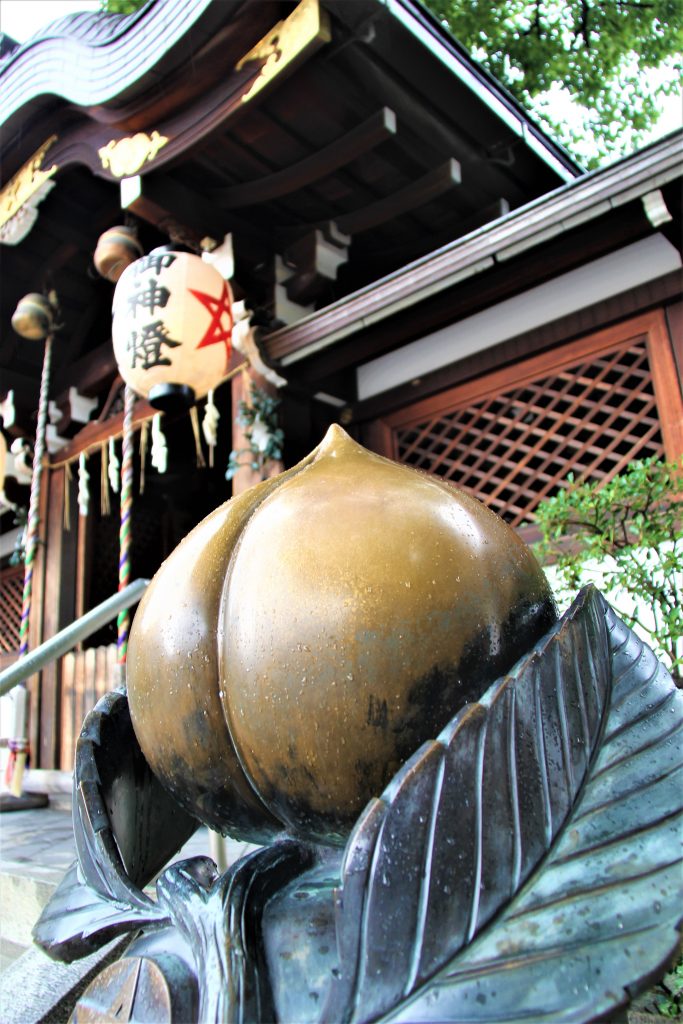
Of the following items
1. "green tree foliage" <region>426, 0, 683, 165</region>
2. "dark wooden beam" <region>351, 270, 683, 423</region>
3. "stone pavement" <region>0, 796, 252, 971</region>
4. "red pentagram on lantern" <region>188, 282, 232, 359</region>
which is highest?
"green tree foliage" <region>426, 0, 683, 165</region>

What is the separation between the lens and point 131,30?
3697mm

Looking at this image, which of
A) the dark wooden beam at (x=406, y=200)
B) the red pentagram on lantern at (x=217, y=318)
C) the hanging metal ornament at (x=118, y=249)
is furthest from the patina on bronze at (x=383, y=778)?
the hanging metal ornament at (x=118, y=249)

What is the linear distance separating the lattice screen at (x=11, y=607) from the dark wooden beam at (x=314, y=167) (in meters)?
4.83

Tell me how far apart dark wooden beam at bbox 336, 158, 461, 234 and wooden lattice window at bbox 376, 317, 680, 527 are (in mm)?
1064

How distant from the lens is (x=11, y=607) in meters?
7.57

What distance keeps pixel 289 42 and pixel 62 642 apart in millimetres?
2676

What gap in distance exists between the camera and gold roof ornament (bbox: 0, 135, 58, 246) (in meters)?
4.51

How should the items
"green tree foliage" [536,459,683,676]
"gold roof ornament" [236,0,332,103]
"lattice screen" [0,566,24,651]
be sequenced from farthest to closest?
"lattice screen" [0,566,24,651], "gold roof ornament" [236,0,332,103], "green tree foliage" [536,459,683,676]

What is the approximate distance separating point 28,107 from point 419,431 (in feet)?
9.97

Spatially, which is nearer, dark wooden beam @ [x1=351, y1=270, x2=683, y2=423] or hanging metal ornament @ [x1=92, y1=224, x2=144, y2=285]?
dark wooden beam @ [x1=351, y1=270, x2=683, y2=423]

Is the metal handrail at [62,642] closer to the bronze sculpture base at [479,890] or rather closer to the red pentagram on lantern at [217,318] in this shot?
the red pentagram on lantern at [217,318]

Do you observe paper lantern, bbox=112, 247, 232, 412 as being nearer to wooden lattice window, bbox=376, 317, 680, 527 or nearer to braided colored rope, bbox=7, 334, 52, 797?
wooden lattice window, bbox=376, 317, 680, 527

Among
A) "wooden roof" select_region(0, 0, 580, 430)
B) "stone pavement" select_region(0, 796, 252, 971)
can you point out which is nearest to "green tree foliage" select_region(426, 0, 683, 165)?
"wooden roof" select_region(0, 0, 580, 430)

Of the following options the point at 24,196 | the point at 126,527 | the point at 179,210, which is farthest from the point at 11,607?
the point at 179,210
